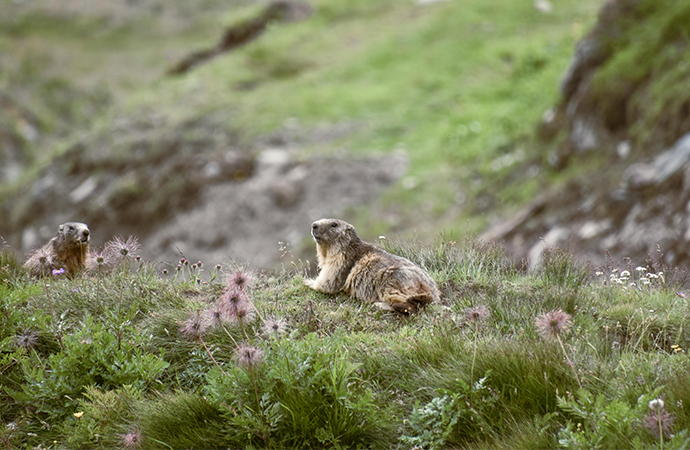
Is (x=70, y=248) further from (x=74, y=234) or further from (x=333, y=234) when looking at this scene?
(x=333, y=234)

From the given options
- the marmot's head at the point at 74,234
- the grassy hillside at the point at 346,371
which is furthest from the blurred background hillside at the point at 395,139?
the marmot's head at the point at 74,234

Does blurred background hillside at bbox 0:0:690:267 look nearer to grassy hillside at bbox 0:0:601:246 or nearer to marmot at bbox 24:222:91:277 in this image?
grassy hillside at bbox 0:0:601:246

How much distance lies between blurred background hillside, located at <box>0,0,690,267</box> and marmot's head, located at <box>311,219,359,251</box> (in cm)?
134

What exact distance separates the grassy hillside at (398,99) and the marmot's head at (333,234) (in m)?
7.51

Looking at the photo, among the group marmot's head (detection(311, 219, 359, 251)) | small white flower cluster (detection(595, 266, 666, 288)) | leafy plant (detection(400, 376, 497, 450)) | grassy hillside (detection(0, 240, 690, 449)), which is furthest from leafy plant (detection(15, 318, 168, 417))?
small white flower cluster (detection(595, 266, 666, 288))

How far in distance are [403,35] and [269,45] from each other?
18.5 ft

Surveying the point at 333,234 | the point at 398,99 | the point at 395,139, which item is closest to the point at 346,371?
the point at 333,234

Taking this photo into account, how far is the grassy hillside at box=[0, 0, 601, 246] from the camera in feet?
51.9

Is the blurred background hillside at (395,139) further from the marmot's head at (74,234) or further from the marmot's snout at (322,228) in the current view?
the marmot's head at (74,234)

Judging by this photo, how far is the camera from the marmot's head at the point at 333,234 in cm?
663

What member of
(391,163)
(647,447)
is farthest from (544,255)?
(391,163)

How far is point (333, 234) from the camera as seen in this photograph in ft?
21.9

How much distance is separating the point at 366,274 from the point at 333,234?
0.82m

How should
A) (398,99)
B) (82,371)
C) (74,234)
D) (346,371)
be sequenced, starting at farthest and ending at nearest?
(398,99), (74,234), (82,371), (346,371)
